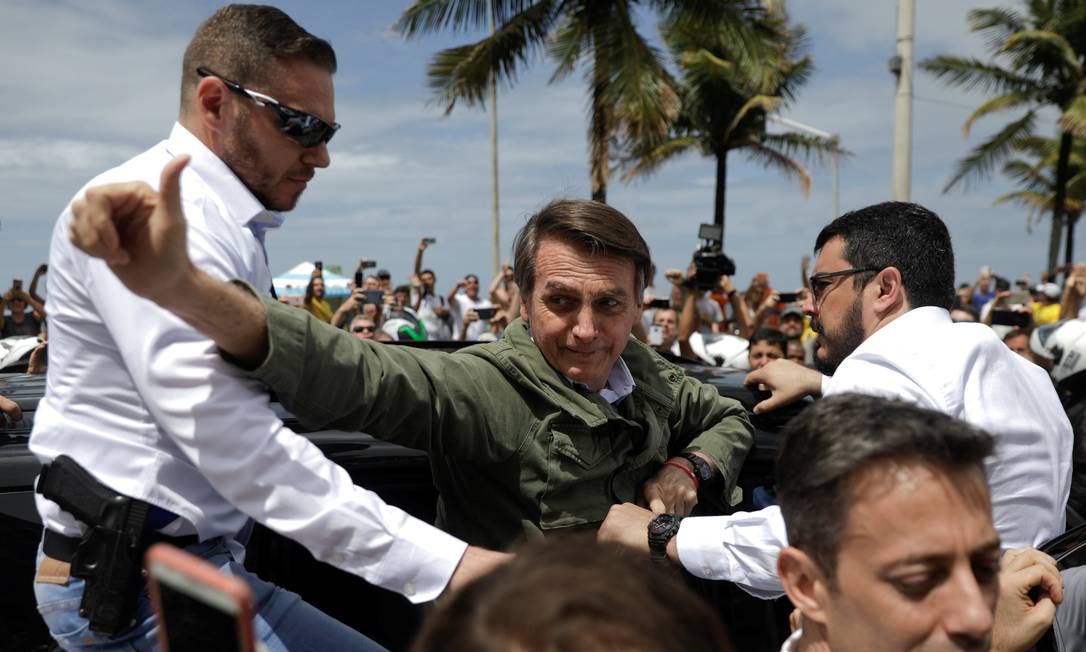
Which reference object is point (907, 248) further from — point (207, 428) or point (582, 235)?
point (207, 428)

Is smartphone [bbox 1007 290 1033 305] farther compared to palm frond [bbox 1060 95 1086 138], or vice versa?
palm frond [bbox 1060 95 1086 138]

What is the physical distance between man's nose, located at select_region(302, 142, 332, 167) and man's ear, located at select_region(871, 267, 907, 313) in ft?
5.66

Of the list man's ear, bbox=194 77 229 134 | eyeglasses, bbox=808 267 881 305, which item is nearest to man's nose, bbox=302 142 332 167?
man's ear, bbox=194 77 229 134

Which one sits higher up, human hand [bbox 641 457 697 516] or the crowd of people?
the crowd of people

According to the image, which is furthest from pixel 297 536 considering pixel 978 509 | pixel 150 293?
pixel 978 509

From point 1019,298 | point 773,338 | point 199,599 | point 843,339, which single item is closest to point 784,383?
point 843,339

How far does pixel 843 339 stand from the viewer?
9.88 ft

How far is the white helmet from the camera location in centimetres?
557

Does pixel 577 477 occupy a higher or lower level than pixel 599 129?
higher

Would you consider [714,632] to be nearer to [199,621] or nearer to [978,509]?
[199,621]

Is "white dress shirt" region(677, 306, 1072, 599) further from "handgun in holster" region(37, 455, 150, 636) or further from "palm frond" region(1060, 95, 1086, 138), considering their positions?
"palm frond" region(1060, 95, 1086, 138)

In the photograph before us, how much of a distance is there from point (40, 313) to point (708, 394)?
1096cm

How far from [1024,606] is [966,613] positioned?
0.65 meters

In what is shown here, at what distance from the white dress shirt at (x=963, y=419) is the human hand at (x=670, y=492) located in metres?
0.10
